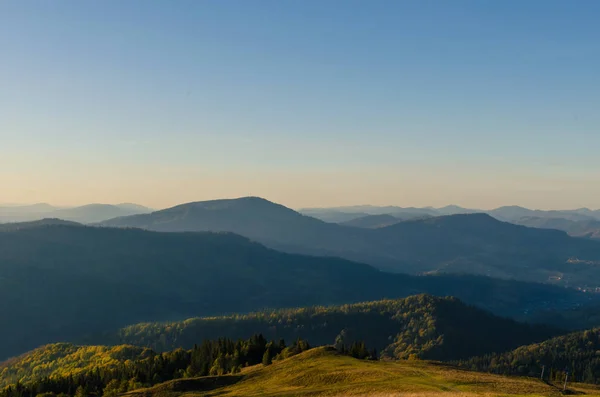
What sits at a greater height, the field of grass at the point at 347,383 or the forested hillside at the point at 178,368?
the field of grass at the point at 347,383

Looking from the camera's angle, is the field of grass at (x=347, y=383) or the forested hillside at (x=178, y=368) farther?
the forested hillside at (x=178, y=368)

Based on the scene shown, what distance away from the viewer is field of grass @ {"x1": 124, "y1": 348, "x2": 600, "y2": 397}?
255ft

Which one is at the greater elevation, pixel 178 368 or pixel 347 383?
pixel 347 383

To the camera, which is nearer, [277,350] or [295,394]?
[295,394]

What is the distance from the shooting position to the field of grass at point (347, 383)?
7769cm

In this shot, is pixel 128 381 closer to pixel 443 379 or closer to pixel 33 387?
pixel 33 387

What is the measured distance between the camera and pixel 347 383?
297 ft

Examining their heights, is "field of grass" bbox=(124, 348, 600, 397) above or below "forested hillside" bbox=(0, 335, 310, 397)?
above

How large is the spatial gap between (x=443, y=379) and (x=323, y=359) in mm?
39902

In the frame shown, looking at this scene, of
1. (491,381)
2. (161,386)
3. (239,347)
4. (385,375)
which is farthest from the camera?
(239,347)

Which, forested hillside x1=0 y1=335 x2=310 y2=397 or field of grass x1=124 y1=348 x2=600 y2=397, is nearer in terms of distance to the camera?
field of grass x1=124 y1=348 x2=600 y2=397

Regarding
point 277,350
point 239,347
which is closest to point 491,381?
point 277,350

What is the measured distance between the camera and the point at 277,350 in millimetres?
163250

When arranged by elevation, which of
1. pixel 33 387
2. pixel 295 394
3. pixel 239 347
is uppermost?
pixel 295 394
